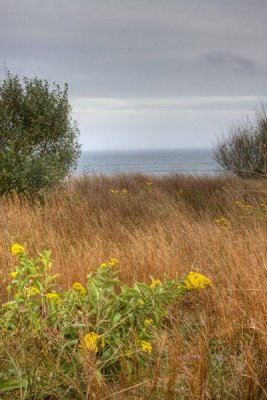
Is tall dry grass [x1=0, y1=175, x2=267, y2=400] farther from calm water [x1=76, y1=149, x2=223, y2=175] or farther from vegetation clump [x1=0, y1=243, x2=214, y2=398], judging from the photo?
calm water [x1=76, y1=149, x2=223, y2=175]

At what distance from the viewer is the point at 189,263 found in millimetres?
5164

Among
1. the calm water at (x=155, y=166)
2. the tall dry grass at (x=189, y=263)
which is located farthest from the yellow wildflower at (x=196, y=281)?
the calm water at (x=155, y=166)

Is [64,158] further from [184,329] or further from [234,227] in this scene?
[184,329]

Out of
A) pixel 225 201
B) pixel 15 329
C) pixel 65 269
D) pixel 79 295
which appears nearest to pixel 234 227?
pixel 225 201

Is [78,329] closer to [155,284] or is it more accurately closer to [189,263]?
[155,284]

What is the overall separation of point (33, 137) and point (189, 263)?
6.55 m

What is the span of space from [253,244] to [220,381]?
9.28 ft

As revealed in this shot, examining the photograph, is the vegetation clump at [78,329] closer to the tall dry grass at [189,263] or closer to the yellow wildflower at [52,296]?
the yellow wildflower at [52,296]

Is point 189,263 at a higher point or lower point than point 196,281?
lower

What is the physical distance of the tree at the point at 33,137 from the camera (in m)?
9.98

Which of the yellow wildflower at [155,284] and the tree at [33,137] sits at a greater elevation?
the tree at [33,137]

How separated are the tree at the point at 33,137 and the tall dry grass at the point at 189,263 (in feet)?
1.94

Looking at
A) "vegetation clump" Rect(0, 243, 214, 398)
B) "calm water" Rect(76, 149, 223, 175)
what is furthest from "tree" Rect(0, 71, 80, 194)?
"vegetation clump" Rect(0, 243, 214, 398)

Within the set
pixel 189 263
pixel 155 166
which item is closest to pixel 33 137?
pixel 189 263
